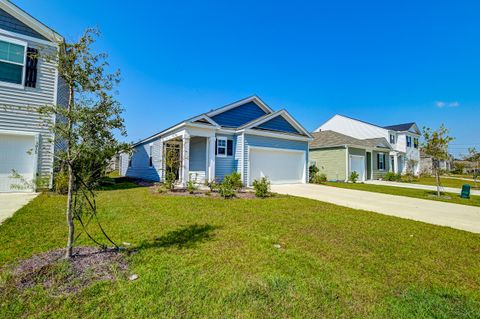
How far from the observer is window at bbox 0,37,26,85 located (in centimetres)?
852

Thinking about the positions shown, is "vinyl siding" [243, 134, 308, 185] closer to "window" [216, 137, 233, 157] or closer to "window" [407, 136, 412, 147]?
"window" [216, 137, 233, 157]

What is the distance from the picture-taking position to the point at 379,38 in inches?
645

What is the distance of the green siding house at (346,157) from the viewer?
20016 millimetres

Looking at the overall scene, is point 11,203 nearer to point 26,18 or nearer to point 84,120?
point 84,120

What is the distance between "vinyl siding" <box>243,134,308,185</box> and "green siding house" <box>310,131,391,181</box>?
5.69 meters

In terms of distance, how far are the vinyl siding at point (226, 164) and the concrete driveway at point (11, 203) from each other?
8354 mm

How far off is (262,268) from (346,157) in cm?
1920

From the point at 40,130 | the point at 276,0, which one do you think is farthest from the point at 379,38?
the point at 40,130

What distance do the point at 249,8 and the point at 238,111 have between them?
6.46 m

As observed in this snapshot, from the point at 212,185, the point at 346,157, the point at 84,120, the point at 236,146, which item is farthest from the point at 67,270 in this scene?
the point at 346,157

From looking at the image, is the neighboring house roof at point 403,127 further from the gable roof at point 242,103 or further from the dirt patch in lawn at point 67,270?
the dirt patch in lawn at point 67,270

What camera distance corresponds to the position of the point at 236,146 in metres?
13.8

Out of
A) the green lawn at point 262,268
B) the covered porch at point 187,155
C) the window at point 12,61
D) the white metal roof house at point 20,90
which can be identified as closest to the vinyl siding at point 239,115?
the covered porch at point 187,155

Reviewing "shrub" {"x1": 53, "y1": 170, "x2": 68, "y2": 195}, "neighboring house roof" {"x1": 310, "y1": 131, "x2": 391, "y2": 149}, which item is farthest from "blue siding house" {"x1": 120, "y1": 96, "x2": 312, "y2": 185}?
"neighboring house roof" {"x1": 310, "y1": 131, "x2": 391, "y2": 149}
